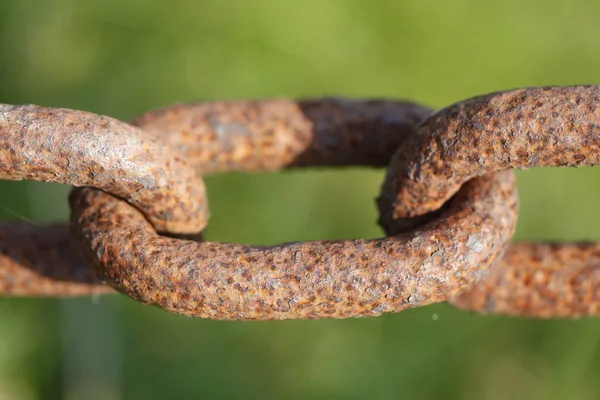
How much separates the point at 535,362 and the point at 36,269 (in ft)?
7.45

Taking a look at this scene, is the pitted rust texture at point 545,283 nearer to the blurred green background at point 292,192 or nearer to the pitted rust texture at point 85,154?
the pitted rust texture at point 85,154

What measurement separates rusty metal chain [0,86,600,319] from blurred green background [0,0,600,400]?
1.56m

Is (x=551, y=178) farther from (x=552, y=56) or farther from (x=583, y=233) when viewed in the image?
(x=552, y=56)

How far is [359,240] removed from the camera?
4.19ft

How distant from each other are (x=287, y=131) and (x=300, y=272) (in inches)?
20.8

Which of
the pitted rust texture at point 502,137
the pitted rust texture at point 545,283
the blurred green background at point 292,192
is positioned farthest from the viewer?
the blurred green background at point 292,192

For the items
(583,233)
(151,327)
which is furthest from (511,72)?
(151,327)

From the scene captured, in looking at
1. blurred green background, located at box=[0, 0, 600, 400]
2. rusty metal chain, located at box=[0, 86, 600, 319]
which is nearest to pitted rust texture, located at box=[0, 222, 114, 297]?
rusty metal chain, located at box=[0, 86, 600, 319]

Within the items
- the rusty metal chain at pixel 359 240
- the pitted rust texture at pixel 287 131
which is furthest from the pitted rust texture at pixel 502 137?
the pitted rust texture at pixel 287 131

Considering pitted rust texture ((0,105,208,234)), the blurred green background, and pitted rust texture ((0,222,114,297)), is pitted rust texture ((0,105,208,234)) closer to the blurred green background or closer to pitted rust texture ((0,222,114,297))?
pitted rust texture ((0,222,114,297))

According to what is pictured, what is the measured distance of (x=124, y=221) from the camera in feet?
4.46

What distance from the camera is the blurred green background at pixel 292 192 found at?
307cm

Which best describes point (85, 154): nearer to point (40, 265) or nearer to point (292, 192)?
point (40, 265)

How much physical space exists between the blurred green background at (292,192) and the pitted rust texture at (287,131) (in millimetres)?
1542
